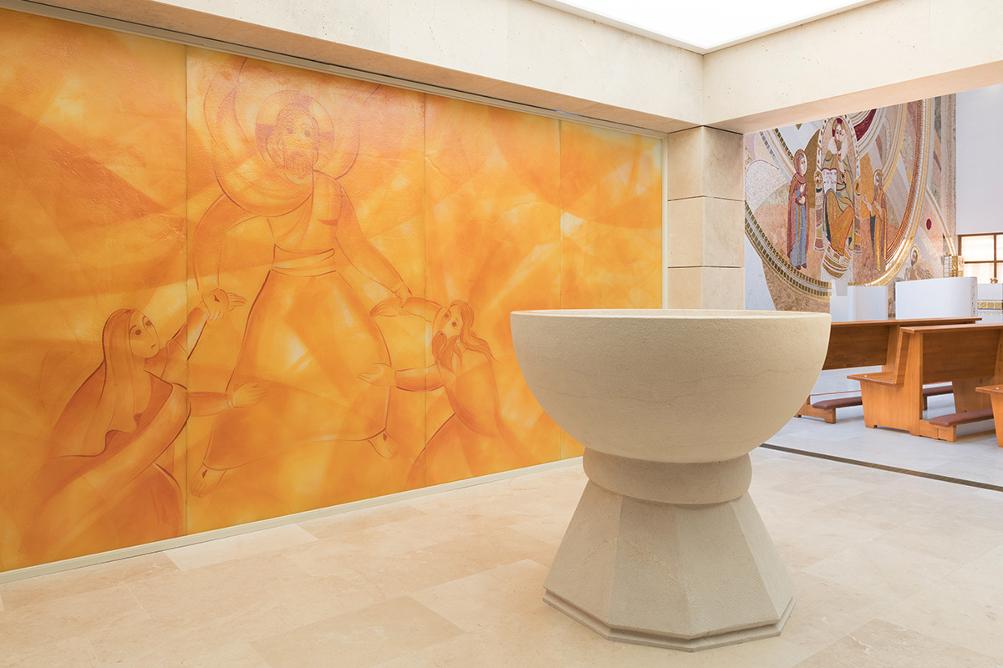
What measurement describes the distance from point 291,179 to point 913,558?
9.56ft

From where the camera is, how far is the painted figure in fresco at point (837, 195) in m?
8.15

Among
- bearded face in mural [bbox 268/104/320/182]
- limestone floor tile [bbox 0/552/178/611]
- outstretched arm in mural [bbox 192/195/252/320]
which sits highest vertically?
bearded face in mural [bbox 268/104/320/182]

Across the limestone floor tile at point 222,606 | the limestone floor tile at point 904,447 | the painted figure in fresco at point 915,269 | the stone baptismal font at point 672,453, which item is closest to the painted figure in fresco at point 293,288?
the limestone floor tile at point 222,606

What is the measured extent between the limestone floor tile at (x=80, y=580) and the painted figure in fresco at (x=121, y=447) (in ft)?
0.29

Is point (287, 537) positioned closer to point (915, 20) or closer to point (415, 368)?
point (415, 368)

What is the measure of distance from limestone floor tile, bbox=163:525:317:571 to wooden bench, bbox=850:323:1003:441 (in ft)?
14.2

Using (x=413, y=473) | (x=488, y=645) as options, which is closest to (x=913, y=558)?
(x=488, y=645)

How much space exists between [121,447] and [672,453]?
211cm

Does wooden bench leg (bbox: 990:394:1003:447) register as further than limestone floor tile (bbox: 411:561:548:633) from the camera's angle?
Yes

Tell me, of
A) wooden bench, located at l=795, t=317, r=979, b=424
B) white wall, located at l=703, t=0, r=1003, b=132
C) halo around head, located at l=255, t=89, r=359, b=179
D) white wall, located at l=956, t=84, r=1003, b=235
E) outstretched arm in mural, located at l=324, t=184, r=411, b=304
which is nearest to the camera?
halo around head, located at l=255, t=89, r=359, b=179

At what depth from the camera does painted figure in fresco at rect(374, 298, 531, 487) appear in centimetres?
355

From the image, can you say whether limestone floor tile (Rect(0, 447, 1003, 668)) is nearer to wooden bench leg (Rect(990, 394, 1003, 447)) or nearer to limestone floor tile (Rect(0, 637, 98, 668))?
limestone floor tile (Rect(0, 637, 98, 668))

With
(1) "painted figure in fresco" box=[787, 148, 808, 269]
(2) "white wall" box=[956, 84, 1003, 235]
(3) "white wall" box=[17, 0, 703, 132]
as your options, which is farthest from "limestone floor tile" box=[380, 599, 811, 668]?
(2) "white wall" box=[956, 84, 1003, 235]

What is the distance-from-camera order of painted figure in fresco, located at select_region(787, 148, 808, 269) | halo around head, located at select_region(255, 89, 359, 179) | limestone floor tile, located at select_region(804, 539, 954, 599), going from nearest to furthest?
limestone floor tile, located at select_region(804, 539, 954, 599) < halo around head, located at select_region(255, 89, 359, 179) < painted figure in fresco, located at select_region(787, 148, 808, 269)
